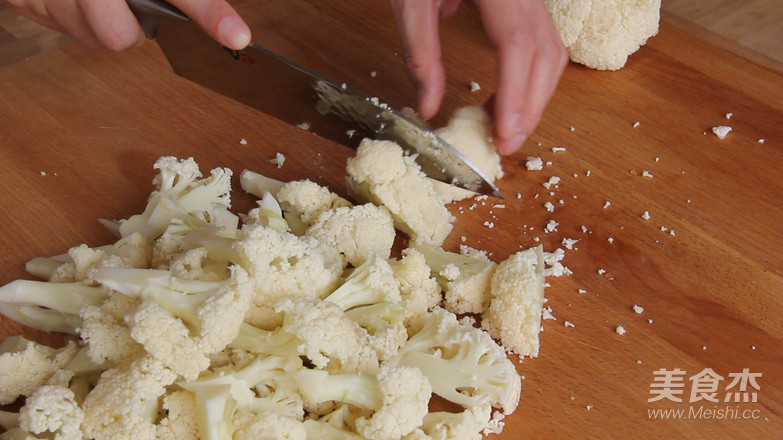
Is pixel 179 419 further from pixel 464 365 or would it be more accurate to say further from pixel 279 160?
pixel 279 160

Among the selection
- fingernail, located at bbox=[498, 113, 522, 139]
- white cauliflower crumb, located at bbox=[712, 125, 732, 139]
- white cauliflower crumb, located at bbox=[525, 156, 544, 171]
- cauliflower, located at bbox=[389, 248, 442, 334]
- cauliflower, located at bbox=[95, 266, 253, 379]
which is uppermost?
cauliflower, located at bbox=[95, 266, 253, 379]

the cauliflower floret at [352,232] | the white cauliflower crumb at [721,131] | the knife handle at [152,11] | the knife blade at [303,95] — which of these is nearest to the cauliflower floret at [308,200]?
the cauliflower floret at [352,232]

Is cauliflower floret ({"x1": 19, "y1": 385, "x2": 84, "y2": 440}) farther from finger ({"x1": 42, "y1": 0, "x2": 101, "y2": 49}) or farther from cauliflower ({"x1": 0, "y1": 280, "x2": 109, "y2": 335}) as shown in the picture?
finger ({"x1": 42, "y1": 0, "x2": 101, "y2": 49})

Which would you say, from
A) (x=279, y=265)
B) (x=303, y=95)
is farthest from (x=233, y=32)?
(x=279, y=265)

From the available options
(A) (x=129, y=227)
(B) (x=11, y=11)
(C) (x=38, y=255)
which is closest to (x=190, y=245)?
(A) (x=129, y=227)

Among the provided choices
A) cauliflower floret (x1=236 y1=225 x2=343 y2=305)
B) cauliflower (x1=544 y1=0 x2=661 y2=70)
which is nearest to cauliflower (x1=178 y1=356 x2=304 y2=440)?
cauliflower floret (x1=236 y1=225 x2=343 y2=305)
